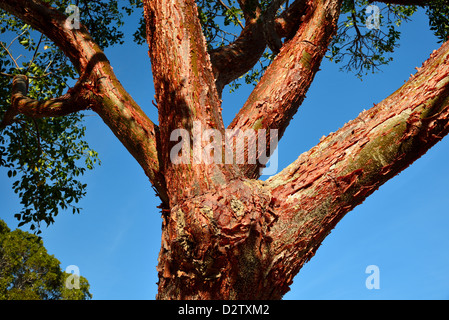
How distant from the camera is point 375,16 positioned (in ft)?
30.7

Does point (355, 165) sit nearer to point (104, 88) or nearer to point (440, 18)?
point (104, 88)

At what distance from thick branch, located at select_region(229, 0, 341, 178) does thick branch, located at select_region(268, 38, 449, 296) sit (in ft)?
2.60

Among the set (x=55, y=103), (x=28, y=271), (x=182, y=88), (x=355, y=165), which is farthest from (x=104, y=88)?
(x=28, y=271)

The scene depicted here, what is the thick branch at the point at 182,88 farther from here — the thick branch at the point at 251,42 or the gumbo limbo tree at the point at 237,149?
the thick branch at the point at 251,42

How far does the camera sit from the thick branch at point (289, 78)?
3912 millimetres

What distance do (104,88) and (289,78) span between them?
2020 mm

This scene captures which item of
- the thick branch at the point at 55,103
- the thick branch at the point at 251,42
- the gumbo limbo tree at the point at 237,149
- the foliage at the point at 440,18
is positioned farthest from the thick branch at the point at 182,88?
the foliage at the point at 440,18

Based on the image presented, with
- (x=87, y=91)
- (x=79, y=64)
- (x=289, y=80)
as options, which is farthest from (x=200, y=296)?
(x=79, y=64)

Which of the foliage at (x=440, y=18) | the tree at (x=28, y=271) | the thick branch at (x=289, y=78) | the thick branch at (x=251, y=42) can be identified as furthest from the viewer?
the tree at (x=28, y=271)

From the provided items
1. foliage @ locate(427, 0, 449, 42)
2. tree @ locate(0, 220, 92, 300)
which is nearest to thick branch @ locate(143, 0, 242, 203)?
foliage @ locate(427, 0, 449, 42)

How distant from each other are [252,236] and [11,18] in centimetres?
903

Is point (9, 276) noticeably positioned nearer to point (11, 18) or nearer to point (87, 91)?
point (11, 18)

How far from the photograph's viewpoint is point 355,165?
311 centimetres

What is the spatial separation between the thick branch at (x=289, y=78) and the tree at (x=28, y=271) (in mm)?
15343
